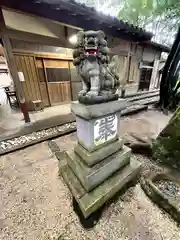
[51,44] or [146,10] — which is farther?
→ [146,10]

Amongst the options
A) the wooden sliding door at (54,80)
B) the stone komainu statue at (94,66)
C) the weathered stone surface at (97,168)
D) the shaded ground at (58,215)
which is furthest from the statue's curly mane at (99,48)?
the wooden sliding door at (54,80)

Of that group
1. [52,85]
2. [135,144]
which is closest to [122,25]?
[52,85]

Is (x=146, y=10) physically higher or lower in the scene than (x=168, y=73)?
higher

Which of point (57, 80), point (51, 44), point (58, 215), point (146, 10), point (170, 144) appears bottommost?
point (58, 215)

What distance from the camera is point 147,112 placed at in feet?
15.3

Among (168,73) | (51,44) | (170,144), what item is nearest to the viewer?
(170,144)

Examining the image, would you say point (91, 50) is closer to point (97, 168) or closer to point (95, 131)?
point (95, 131)

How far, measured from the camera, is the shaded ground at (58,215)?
1173mm

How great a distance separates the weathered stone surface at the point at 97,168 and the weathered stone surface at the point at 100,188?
0.07m

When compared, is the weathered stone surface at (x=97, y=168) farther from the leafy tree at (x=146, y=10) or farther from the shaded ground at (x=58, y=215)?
the leafy tree at (x=146, y=10)

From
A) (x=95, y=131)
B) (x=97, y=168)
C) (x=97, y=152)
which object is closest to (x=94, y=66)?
(x=95, y=131)

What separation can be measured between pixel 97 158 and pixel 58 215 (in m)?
0.80

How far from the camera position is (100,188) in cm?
139

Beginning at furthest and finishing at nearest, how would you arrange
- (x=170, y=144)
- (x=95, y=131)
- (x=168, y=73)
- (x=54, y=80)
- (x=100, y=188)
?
1. (x=54, y=80)
2. (x=168, y=73)
3. (x=170, y=144)
4. (x=100, y=188)
5. (x=95, y=131)
